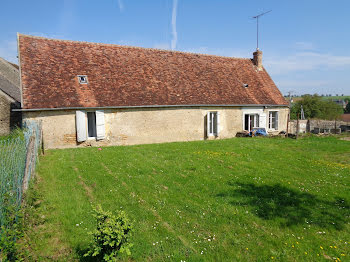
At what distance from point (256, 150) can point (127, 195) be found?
8.54 m

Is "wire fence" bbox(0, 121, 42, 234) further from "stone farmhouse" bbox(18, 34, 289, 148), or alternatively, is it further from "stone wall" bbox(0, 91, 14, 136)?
"stone wall" bbox(0, 91, 14, 136)

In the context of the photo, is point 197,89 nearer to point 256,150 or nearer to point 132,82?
point 132,82

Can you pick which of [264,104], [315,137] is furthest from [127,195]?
[315,137]

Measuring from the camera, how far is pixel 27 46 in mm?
14820

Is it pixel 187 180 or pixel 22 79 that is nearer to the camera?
pixel 187 180

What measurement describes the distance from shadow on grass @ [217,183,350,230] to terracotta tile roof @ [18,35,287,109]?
9682mm

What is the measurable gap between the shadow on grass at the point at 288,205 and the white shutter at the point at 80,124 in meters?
9.56

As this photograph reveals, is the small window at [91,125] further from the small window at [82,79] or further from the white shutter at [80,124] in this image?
the small window at [82,79]

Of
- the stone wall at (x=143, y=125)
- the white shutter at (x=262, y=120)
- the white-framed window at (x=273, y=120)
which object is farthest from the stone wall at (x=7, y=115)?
the white-framed window at (x=273, y=120)

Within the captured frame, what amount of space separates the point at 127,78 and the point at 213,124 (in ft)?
22.5

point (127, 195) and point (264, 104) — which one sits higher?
point (264, 104)

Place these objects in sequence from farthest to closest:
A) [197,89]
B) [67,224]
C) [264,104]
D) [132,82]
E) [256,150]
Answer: [264,104] → [197,89] → [132,82] → [256,150] → [67,224]

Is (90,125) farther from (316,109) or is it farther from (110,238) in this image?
(316,109)

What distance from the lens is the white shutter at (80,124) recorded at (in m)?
13.3
